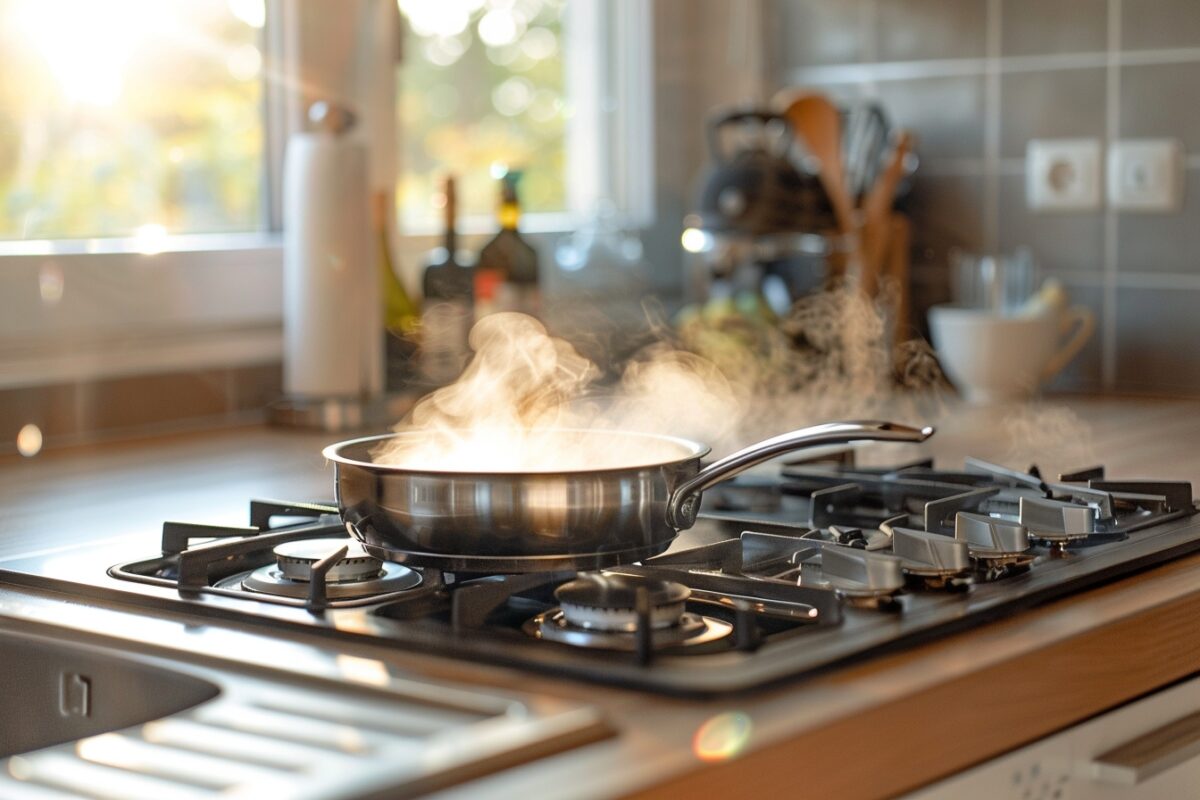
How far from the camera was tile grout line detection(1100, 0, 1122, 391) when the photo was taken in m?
2.09

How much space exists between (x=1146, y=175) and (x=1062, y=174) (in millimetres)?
123

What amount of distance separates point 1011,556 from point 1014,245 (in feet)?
4.41

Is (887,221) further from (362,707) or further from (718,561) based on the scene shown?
(362,707)

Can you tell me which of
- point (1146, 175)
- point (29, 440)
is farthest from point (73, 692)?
point (1146, 175)

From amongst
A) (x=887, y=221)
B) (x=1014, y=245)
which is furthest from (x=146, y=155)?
(x=1014, y=245)

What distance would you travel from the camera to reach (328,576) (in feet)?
3.08

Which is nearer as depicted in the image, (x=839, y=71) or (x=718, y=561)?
(x=718, y=561)

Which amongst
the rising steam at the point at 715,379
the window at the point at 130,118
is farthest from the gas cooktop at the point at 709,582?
the window at the point at 130,118

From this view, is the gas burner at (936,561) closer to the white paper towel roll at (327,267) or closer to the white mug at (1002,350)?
the white paper towel roll at (327,267)

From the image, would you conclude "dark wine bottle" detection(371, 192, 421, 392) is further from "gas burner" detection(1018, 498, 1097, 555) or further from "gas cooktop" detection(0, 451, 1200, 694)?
"gas burner" detection(1018, 498, 1097, 555)

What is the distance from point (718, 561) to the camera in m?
0.98

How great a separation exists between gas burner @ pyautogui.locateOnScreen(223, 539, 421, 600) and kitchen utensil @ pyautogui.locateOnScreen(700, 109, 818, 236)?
1262 mm

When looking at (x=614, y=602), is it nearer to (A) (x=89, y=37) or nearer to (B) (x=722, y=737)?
(B) (x=722, y=737)

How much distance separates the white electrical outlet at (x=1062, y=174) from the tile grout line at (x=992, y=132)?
2.0 inches
